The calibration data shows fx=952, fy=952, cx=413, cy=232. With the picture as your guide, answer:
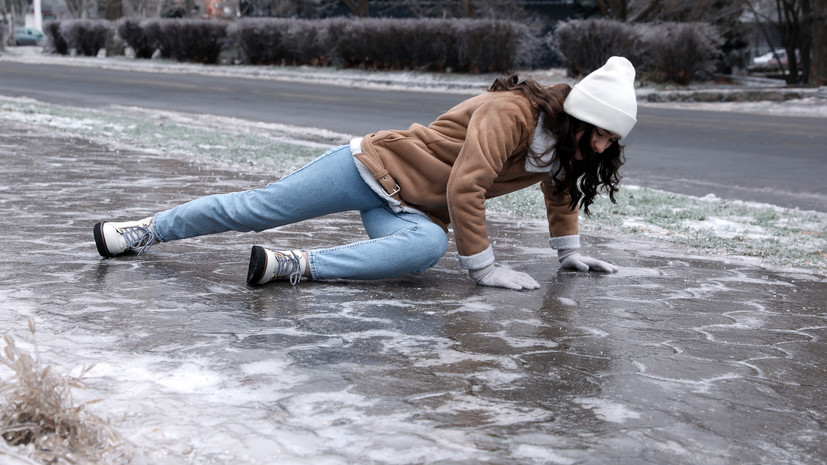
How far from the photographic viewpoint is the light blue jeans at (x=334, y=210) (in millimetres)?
3871

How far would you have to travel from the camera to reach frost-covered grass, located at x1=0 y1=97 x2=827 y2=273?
5.42 meters

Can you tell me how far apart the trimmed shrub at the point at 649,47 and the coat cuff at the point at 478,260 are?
737 inches

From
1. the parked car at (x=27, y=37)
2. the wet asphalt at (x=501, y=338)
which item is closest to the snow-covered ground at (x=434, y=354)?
the wet asphalt at (x=501, y=338)

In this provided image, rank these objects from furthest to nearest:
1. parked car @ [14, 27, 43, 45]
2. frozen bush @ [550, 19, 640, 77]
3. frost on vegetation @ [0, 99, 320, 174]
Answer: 1. parked car @ [14, 27, 43, 45]
2. frozen bush @ [550, 19, 640, 77]
3. frost on vegetation @ [0, 99, 320, 174]

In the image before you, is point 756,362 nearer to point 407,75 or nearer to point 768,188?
point 768,188

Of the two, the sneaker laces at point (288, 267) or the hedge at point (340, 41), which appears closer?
the sneaker laces at point (288, 267)

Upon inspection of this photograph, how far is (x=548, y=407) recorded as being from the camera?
2566 millimetres

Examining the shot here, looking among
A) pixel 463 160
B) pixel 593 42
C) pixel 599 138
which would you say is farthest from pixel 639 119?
pixel 463 160

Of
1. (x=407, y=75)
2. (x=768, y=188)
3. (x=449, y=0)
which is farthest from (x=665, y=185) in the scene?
(x=449, y=0)

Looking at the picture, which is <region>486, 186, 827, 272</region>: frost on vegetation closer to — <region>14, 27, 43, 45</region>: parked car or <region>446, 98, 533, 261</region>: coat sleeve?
<region>446, 98, 533, 261</region>: coat sleeve

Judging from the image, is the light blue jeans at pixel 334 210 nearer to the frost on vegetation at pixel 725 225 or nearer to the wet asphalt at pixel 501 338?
the wet asphalt at pixel 501 338

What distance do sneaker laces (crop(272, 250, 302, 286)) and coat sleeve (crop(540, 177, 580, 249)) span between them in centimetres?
118

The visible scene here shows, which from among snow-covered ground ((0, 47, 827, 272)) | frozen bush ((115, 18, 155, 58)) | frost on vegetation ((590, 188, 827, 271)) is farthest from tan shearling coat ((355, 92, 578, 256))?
frozen bush ((115, 18, 155, 58))

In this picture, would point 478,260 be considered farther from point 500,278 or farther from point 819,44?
point 819,44
